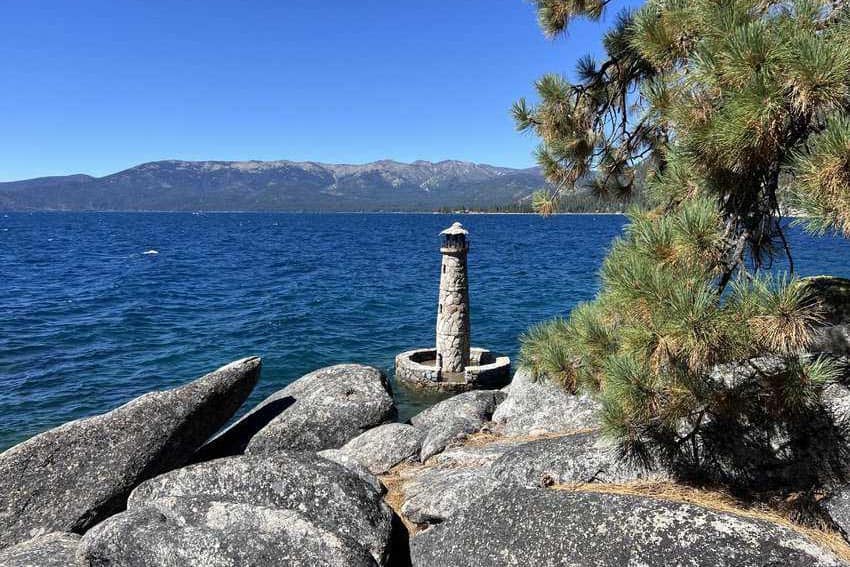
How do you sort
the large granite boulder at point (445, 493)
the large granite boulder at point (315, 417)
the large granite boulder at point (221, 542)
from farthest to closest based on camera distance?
the large granite boulder at point (315, 417) < the large granite boulder at point (445, 493) < the large granite boulder at point (221, 542)

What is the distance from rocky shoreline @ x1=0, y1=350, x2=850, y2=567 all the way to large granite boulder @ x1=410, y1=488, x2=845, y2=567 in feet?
0.04

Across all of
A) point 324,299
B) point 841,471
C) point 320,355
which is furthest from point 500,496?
point 324,299

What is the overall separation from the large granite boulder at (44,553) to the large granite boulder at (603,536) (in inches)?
143

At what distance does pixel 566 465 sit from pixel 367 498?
2.31 m

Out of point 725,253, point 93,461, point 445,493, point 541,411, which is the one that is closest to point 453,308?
point 541,411

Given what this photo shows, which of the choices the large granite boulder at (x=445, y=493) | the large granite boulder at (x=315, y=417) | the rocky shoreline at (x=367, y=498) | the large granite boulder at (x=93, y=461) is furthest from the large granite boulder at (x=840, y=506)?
the large granite boulder at (x=93, y=461)

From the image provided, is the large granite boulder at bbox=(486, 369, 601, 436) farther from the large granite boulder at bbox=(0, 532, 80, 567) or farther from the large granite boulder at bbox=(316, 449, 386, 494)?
the large granite boulder at bbox=(0, 532, 80, 567)

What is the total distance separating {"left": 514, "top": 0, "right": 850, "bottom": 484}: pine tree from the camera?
11.6 ft

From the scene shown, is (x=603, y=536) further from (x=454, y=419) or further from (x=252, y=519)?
(x=454, y=419)

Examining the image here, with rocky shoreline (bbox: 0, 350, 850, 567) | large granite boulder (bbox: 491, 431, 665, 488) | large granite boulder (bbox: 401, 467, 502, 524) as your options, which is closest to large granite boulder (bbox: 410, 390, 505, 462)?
rocky shoreline (bbox: 0, 350, 850, 567)

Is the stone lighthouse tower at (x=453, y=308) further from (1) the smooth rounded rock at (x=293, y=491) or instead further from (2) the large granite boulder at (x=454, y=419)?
(1) the smooth rounded rock at (x=293, y=491)

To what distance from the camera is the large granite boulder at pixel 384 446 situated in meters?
9.57

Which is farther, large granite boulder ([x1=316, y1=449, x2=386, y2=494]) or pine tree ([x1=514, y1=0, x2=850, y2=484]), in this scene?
large granite boulder ([x1=316, y1=449, x2=386, y2=494])

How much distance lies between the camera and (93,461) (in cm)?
813
